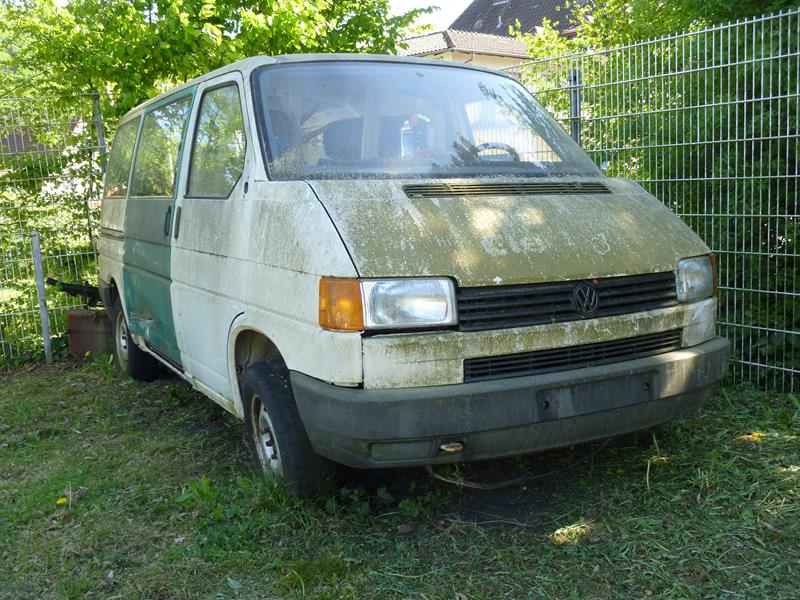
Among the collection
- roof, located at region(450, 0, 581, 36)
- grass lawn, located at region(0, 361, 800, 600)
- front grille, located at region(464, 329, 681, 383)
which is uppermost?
roof, located at region(450, 0, 581, 36)

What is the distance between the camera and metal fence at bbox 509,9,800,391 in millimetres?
5426

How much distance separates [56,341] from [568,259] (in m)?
6.45

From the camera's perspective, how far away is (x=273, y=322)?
3.79 metres

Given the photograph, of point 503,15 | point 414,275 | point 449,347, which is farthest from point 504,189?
point 503,15

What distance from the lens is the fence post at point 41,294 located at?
26.2ft

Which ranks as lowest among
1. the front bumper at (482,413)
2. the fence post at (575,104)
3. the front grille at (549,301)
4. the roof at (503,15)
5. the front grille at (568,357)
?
the front bumper at (482,413)

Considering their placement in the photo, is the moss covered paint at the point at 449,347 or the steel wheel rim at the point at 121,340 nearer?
the moss covered paint at the point at 449,347

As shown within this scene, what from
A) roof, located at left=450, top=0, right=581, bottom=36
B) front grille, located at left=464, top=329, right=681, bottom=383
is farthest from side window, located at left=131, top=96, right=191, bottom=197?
roof, located at left=450, top=0, right=581, bottom=36

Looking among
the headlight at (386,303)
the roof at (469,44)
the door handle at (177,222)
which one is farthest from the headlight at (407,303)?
the roof at (469,44)

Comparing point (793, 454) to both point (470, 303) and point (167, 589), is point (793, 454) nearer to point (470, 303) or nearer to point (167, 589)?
point (470, 303)

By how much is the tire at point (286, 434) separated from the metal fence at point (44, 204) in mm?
5063

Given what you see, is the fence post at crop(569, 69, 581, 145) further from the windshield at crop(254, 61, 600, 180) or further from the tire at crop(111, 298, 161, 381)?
the tire at crop(111, 298, 161, 381)

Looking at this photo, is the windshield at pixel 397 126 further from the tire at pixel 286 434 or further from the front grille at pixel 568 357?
the front grille at pixel 568 357

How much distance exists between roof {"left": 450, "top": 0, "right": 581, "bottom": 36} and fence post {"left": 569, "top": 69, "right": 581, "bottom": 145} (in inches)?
1372
